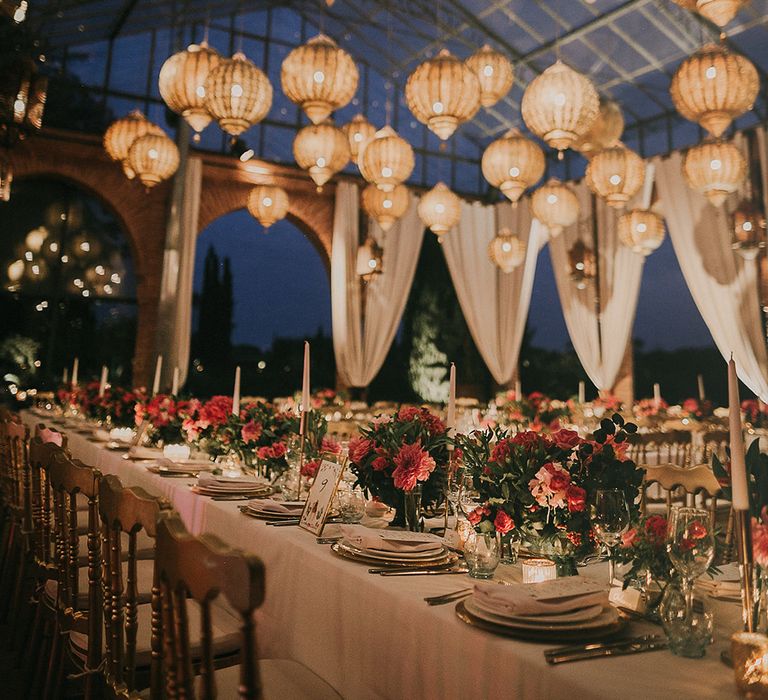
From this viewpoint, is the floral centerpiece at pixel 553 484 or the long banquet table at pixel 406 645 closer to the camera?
the long banquet table at pixel 406 645

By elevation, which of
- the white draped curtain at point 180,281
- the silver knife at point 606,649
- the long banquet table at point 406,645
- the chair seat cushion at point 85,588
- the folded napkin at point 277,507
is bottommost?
the chair seat cushion at point 85,588

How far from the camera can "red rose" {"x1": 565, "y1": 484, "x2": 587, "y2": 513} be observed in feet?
5.22

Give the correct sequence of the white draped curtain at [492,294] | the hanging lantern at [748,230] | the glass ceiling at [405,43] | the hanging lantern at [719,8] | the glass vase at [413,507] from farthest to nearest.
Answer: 1. the white draped curtain at [492,294]
2. the glass ceiling at [405,43]
3. the hanging lantern at [748,230]
4. the hanging lantern at [719,8]
5. the glass vase at [413,507]

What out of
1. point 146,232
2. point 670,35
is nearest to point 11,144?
point 146,232

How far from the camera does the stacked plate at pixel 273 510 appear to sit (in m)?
2.23

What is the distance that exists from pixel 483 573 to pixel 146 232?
8.60 metres

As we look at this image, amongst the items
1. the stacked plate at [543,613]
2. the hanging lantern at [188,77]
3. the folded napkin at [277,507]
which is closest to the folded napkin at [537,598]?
the stacked plate at [543,613]

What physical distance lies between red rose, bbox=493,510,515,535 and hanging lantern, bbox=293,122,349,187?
11.3 ft

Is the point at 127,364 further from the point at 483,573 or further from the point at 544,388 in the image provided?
→ the point at 483,573

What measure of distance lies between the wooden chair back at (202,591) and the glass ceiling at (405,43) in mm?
8270

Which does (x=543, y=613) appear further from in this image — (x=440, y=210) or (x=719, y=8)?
(x=440, y=210)

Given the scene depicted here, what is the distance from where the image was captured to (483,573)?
1.62 metres

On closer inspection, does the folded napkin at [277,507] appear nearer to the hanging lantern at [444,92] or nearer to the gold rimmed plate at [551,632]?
the gold rimmed plate at [551,632]

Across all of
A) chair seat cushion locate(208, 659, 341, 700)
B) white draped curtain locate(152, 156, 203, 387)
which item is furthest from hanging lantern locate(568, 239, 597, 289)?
chair seat cushion locate(208, 659, 341, 700)
